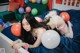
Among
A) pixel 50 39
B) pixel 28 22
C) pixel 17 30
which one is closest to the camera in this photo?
pixel 50 39

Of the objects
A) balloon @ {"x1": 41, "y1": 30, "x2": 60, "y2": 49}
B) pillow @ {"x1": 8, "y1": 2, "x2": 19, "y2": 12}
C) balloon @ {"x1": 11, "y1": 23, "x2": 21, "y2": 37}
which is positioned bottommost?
pillow @ {"x1": 8, "y1": 2, "x2": 19, "y2": 12}

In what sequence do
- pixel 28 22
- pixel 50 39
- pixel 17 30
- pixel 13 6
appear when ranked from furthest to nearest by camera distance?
pixel 13 6, pixel 17 30, pixel 28 22, pixel 50 39

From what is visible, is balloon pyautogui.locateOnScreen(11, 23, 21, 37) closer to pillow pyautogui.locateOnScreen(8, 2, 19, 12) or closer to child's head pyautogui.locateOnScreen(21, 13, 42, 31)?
child's head pyautogui.locateOnScreen(21, 13, 42, 31)

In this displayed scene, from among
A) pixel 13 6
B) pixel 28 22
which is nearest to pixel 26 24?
pixel 28 22

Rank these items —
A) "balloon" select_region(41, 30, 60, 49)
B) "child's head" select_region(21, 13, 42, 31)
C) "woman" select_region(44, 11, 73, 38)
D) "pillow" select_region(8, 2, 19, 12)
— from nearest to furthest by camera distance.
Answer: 1. "balloon" select_region(41, 30, 60, 49)
2. "child's head" select_region(21, 13, 42, 31)
3. "woman" select_region(44, 11, 73, 38)
4. "pillow" select_region(8, 2, 19, 12)

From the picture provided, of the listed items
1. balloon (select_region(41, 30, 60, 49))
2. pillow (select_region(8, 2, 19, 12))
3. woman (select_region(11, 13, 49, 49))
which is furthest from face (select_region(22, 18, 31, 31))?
pillow (select_region(8, 2, 19, 12))

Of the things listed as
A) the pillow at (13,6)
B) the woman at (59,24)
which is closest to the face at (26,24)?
the woman at (59,24)

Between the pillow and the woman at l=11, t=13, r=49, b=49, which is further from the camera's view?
the pillow

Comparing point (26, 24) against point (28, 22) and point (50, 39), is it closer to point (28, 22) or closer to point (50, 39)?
point (28, 22)

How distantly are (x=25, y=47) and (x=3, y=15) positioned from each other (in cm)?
234

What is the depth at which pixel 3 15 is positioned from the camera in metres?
3.54

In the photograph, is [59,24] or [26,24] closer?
[26,24]

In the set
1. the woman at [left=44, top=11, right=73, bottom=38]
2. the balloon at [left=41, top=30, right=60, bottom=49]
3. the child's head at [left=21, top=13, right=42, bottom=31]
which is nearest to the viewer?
the balloon at [left=41, top=30, right=60, bottom=49]

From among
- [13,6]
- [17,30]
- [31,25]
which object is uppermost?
[31,25]
